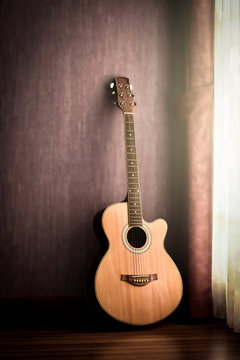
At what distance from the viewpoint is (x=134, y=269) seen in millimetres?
1520

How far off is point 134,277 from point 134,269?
4 centimetres

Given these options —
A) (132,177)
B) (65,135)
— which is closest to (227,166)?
(132,177)

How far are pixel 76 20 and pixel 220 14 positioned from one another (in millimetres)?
766

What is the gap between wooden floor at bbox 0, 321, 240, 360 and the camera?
1.21 metres

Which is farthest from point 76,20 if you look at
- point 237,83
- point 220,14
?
point 237,83

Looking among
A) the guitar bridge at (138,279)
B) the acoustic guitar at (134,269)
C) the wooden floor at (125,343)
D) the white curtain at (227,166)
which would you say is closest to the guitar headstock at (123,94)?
the acoustic guitar at (134,269)

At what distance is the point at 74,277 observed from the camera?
1.75 m

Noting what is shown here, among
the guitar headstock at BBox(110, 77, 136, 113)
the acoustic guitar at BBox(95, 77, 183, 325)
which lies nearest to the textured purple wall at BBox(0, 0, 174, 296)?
the guitar headstock at BBox(110, 77, 136, 113)

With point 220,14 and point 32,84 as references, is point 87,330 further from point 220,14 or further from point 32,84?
point 220,14

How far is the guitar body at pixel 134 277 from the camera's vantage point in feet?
4.81

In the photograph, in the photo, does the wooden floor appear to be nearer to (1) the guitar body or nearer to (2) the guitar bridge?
(1) the guitar body

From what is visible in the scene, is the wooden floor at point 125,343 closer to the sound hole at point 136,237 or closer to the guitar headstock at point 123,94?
the sound hole at point 136,237

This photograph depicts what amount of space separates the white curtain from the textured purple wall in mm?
321

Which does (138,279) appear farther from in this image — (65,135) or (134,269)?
(65,135)
